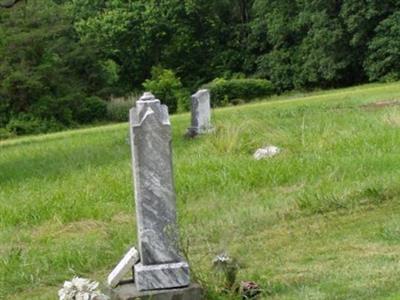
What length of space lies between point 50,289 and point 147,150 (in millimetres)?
1811

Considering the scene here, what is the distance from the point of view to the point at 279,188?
991 centimetres

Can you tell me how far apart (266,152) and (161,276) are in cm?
677

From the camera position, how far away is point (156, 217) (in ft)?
18.5

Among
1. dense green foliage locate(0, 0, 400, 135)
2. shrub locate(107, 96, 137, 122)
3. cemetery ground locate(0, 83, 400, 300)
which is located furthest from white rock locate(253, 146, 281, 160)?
shrub locate(107, 96, 137, 122)

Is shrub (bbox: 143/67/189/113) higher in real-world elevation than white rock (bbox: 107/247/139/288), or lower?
lower

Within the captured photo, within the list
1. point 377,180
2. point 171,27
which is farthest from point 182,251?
point 171,27

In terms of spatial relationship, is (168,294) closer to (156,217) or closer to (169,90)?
(156,217)

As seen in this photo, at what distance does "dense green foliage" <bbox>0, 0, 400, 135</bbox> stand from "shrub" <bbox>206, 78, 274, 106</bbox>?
2273 mm

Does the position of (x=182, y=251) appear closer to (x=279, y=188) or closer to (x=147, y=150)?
(x=147, y=150)

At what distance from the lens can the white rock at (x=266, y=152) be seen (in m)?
12.0

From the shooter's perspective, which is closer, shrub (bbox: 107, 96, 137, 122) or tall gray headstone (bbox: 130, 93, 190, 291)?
tall gray headstone (bbox: 130, 93, 190, 291)

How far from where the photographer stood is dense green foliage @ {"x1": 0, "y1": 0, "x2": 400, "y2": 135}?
41188 millimetres

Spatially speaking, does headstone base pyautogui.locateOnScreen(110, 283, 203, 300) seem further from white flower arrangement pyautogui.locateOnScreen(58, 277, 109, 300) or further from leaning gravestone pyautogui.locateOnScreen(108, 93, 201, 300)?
white flower arrangement pyautogui.locateOnScreen(58, 277, 109, 300)

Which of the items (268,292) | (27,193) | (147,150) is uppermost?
(147,150)
